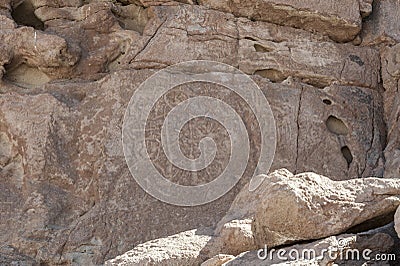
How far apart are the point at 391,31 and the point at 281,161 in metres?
A: 2.23

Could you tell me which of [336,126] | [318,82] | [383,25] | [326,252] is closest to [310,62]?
[318,82]

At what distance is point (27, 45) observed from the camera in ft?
23.6

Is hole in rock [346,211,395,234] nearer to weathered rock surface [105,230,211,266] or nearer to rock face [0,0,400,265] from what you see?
weathered rock surface [105,230,211,266]

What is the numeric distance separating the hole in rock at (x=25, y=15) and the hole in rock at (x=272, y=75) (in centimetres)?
245

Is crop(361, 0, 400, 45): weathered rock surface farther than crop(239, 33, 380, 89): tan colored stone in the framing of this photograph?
Yes

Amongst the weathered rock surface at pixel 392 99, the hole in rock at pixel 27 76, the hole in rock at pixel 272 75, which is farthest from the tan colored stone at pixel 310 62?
the hole in rock at pixel 27 76

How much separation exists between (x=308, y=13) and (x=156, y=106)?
2.07 metres

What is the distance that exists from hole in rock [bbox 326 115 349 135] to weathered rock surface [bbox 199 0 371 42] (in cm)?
105

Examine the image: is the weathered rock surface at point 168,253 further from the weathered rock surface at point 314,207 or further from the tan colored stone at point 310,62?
the tan colored stone at point 310,62

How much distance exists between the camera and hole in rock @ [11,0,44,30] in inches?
309

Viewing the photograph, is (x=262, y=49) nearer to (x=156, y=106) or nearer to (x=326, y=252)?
(x=156, y=106)

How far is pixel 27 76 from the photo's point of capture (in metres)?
7.42

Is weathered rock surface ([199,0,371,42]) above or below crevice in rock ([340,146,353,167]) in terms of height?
above

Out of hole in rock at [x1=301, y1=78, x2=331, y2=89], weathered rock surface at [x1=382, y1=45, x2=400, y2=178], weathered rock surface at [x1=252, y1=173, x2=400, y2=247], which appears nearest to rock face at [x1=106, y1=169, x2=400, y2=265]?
weathered rock surface at [x1=252, y1=173, x2=400, y2=247]
